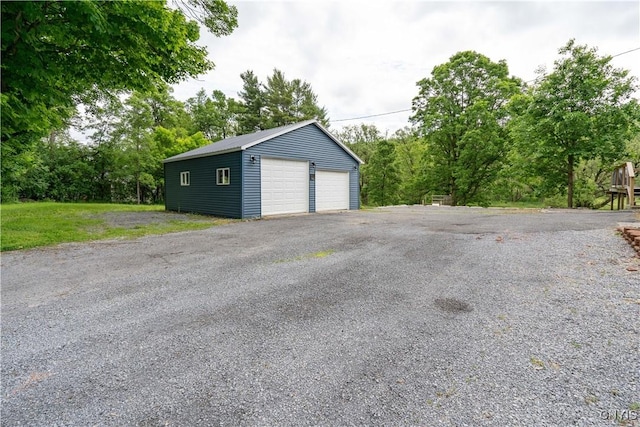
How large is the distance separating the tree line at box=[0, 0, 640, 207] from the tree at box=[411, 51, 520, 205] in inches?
2.9

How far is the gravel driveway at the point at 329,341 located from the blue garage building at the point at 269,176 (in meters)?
6.17

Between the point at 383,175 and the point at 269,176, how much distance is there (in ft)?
49.6

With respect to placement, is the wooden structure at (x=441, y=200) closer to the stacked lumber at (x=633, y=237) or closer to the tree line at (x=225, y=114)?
the tree line at (x=225, y=114)

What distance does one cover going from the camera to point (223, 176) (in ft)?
35.4

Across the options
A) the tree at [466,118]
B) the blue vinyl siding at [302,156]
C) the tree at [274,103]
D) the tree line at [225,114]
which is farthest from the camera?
the tree at [274,103]

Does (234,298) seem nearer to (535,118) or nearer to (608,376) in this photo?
(608,376)

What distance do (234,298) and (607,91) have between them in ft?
52.1

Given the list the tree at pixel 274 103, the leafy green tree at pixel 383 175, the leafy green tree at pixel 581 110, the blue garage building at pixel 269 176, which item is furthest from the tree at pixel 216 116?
the leafy green tree at pixel 581 110

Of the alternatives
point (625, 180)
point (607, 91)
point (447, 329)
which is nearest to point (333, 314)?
point (447, 329)

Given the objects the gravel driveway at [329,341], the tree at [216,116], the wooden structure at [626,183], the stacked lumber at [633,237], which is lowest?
the gravel driveway at [329,341]

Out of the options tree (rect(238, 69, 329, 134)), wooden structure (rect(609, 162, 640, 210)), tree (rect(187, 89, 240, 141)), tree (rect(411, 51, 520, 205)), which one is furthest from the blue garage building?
tree (rect(187, 89, 240, 141))

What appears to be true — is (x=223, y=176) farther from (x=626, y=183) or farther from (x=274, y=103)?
(x=274, y=103)

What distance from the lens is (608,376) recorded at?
169cm

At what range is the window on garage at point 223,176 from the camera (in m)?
10.5
